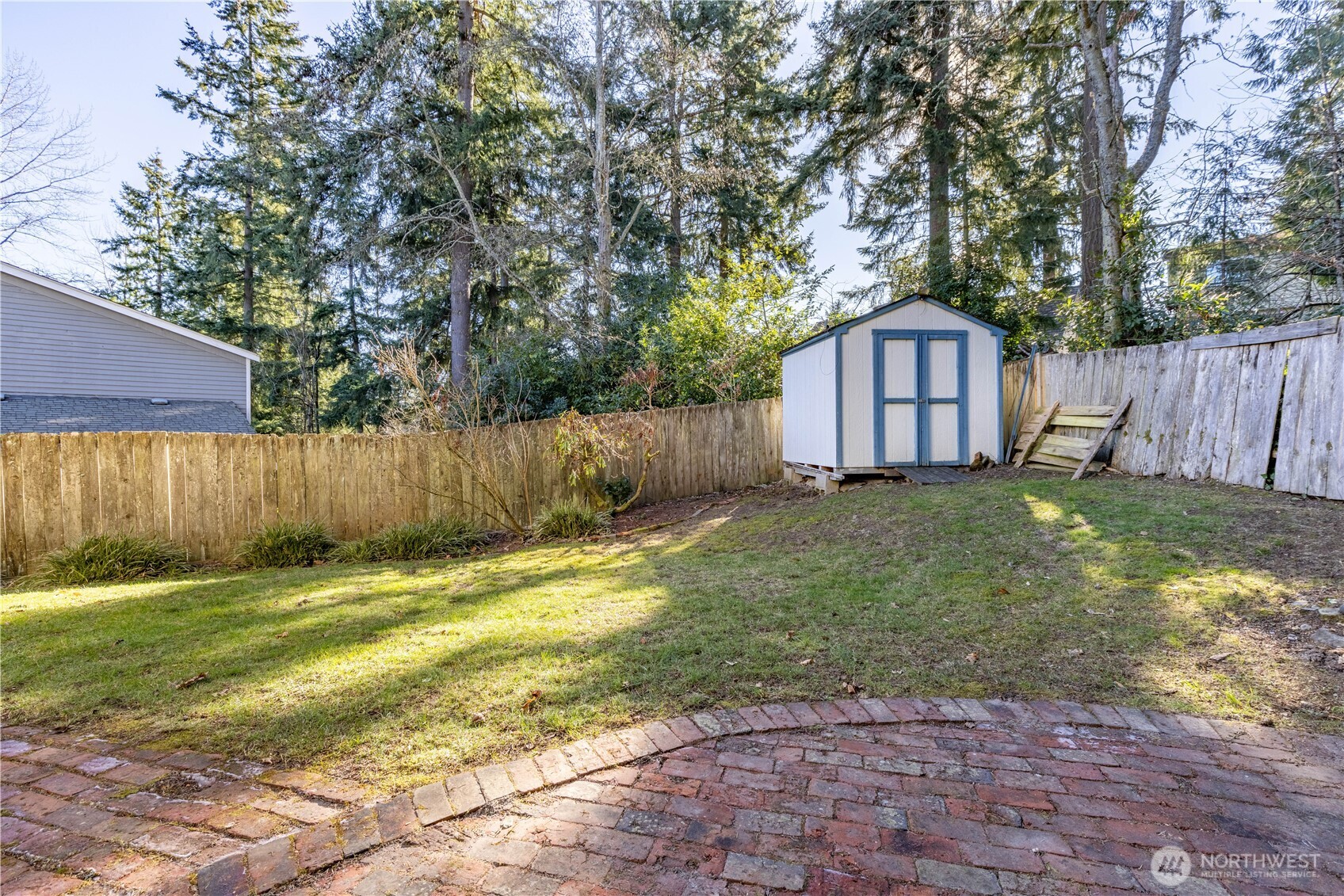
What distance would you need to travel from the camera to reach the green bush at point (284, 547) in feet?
20.8

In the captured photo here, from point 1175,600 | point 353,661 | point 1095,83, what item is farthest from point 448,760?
point 1095,83

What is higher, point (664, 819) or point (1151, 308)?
point (1151, 308)

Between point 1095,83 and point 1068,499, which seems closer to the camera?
point 1068,499

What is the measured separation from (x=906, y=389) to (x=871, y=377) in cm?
57

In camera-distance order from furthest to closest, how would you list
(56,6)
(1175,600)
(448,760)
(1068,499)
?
(56,6)
(1068,499)
(1175,600)
(448,760)

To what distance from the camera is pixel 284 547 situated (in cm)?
645

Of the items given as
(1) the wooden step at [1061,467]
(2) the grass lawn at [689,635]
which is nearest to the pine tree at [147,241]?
(2) the grass lawn at [689,635]

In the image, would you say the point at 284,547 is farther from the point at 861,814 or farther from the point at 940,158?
the point at 940,158

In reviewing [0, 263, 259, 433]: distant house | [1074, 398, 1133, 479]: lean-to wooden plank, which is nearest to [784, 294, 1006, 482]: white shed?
[1074, 398, 1133, 479]: lean-to wooden plank

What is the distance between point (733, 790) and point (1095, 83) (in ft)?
36.3

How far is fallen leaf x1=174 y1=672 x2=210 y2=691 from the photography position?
285cm

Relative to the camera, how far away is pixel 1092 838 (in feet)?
5.55

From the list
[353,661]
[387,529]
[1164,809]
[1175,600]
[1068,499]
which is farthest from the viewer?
→ [387,529]

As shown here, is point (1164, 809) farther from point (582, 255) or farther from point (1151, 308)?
point (582, 255)
